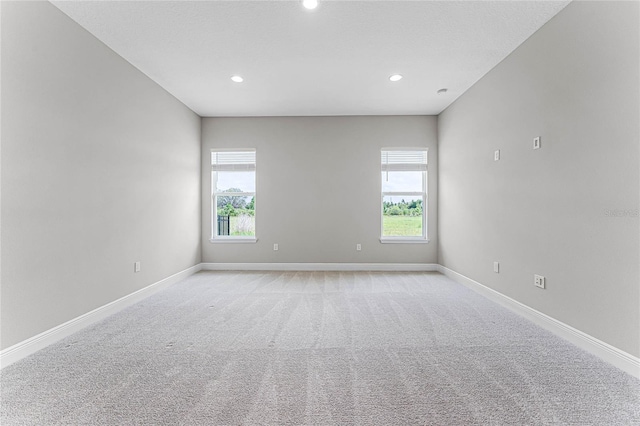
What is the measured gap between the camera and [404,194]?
5.08 metres

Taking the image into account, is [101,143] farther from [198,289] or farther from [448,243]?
[448,243]

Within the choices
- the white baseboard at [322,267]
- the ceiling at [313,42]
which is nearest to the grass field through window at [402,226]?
the white baseboard at [322,267]

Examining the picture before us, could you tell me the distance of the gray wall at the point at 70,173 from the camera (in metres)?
2.01

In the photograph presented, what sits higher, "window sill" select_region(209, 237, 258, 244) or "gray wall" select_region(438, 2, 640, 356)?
"gray wall" select_region(438, 2, 640, 356)

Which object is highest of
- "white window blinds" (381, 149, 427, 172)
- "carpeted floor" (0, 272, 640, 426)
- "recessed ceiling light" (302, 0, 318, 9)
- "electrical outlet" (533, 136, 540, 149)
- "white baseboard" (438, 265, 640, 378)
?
"recessed ceiling light" (302, 0, 318, 9)

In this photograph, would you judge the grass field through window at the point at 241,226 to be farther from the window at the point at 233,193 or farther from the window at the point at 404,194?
the window at the point at 404,194

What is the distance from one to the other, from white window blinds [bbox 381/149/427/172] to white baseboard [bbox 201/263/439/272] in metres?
1.76

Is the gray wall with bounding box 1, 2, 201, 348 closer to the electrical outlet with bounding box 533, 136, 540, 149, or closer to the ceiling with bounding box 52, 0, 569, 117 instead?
the ceiling with bounding box 52, 0, 569, 117

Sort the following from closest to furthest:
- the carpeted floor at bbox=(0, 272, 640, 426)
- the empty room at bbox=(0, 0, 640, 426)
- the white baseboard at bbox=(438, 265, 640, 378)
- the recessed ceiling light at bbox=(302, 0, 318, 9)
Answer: the carpeted floor at bbox=(0, 272, 640, 426) < the empty room at bbox=(0, 0, 640, 426) < the white baseboard at bbox=(438, 265, 640, 378) < the recessed ceiling light at bbox=(302, 0, 318, 9)

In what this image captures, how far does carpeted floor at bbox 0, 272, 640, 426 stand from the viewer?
1470mm

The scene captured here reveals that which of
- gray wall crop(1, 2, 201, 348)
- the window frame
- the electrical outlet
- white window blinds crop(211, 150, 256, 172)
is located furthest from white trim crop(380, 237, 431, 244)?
gray wall crop(1, 2, 201, 348)

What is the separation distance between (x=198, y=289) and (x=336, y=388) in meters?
2.79

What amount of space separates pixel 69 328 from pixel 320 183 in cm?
377

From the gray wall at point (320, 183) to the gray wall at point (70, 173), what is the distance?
5.25 ft
